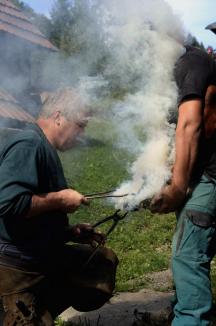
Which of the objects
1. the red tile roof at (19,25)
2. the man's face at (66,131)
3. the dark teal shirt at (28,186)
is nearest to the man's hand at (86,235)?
the dark teal shirt at (28,186)

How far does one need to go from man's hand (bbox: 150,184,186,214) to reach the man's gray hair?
80 cm

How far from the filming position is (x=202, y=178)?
12.9 ft

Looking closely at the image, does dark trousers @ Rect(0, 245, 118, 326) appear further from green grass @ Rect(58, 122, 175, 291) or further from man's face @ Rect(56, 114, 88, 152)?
green grass @ Rect(58, 122, 175, 291)

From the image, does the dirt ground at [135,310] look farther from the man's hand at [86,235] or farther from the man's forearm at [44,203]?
the man's forearm at [44,203]

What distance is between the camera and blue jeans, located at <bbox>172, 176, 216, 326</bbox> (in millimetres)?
3650

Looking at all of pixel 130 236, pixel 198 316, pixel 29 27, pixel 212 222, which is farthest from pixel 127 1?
pixel 130 236

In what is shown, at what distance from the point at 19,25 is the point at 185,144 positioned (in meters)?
4.23

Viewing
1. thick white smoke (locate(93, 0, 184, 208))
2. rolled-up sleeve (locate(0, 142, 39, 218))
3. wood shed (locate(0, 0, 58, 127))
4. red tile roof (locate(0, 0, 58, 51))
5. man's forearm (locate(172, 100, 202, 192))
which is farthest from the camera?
red tile roof (locate(0, 0, 58, 51))

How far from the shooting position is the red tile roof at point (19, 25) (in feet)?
23.0

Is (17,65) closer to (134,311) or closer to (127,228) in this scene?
(127,228)

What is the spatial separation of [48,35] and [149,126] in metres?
4.22

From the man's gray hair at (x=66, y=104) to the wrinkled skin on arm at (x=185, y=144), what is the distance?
72 centimetres

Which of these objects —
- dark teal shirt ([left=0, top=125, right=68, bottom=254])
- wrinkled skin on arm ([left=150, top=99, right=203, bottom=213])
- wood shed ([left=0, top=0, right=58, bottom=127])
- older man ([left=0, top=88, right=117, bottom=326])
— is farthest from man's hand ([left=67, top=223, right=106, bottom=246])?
wood shed ([left=0, top=0, right=58, bottom=127])

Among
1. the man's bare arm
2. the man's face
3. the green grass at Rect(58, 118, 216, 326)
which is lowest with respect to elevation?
the green grass at Rect(58, 118, 216, 326)
